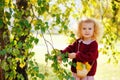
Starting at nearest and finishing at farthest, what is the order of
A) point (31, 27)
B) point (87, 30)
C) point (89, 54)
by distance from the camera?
1. point (31, 27)
2. point (89, 54)
3. point (87, 30)

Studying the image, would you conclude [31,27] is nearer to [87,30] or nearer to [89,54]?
[89,54]

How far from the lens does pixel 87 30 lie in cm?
415

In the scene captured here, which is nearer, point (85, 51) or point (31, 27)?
point (31, 27)

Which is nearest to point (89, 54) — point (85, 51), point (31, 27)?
point (85, 51)

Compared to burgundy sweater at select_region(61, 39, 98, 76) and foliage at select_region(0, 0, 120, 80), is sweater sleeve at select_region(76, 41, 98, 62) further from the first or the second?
foliage at select_region(0, 0, 120, 80)

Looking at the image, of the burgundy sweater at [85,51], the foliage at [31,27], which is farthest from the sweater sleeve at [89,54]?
the foliage at [31,27]

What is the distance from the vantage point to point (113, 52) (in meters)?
5.33

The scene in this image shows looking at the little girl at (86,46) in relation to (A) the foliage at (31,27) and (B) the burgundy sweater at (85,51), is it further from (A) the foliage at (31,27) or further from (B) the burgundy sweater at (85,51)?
(A) the foliage at (31,27)

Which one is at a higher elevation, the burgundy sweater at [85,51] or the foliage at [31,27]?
the foliage at [31,27]

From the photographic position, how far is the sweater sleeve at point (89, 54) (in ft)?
12.6

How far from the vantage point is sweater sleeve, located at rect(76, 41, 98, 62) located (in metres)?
3.85

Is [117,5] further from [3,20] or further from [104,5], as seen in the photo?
[3,20]

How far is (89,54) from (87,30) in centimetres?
34

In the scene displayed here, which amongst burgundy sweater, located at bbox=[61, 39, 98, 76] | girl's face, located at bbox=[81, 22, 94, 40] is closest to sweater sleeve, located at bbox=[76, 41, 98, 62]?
burgundy sweater, located at bbox=[61, 39, 98, 76]
